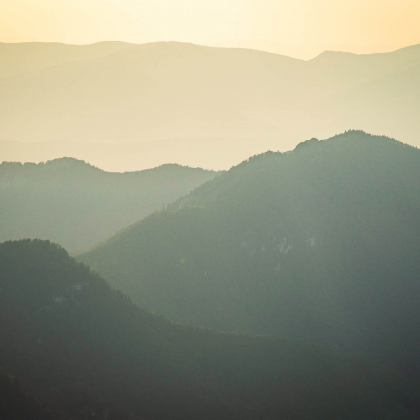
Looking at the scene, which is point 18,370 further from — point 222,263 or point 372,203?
point 372,203

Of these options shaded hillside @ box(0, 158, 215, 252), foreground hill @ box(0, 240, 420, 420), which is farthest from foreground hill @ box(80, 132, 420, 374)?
shaded hillside @ box(0, 158, 215, 252)

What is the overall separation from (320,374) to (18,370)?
41.6 metres

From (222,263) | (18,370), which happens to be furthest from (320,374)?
(18,370)

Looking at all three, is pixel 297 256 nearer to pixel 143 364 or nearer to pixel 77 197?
pixel 143 364

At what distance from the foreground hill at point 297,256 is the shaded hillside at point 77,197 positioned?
4796cm

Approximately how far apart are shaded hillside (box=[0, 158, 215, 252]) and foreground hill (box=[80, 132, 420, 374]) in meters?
48.0

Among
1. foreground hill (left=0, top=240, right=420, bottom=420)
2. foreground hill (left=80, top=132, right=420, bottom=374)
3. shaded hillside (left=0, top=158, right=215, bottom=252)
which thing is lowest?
foreground hill (left=0, top=240, right=420, bottom=420)

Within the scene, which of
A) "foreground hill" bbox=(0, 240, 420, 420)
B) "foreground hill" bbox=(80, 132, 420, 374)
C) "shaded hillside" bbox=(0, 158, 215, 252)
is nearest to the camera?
"foreground hill" bbox=(0, 240, 420, 420)

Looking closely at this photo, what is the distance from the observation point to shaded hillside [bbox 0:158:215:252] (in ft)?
536

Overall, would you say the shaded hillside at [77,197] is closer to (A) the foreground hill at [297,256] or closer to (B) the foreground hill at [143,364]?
(A) the foreground hill at [297,256]

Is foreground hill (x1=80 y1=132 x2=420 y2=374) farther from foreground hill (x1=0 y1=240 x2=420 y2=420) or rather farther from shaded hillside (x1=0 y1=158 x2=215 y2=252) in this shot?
shaded hillside (x1=0 y1=158 x2=215 y2=252)

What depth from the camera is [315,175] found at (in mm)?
121062

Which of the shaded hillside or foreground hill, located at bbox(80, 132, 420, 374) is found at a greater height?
the shaded hillside

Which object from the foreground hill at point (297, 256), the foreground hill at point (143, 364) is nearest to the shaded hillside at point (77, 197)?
the foreground hill at point (297, 256)
